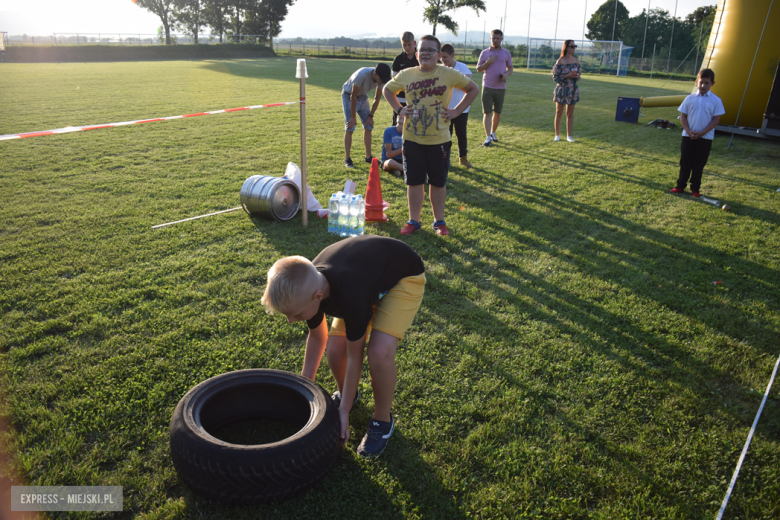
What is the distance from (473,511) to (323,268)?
4.45 ft

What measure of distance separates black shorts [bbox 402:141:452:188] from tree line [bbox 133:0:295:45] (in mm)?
62260

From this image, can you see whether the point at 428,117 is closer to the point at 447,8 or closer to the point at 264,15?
the point at 447,8

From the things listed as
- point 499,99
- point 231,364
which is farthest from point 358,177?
point 231,364

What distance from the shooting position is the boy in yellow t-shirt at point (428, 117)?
5008 mm

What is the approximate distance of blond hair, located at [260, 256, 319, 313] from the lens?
199cm

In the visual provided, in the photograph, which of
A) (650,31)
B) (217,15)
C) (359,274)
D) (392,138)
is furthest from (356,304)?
(650,31)

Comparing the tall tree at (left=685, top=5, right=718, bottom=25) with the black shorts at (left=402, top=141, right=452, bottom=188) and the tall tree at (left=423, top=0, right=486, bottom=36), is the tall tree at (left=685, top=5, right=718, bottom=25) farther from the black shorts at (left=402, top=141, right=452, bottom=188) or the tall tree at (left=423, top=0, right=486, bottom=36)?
the black shorts at (left=402, top=141, right=452, bottom=188)

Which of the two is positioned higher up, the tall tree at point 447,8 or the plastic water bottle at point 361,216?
the tall tree at point 447,8

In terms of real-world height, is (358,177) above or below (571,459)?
above

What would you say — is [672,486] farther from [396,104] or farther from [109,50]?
[109,50]

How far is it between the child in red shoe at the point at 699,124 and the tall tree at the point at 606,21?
244 ft

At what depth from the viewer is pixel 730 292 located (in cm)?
428

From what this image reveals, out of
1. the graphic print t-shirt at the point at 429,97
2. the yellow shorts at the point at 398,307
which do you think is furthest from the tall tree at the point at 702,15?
the yellow shorts at the point at 398,307

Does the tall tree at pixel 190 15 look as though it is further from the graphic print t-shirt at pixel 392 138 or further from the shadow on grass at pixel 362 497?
the shadow on grass at pixel 362 497
